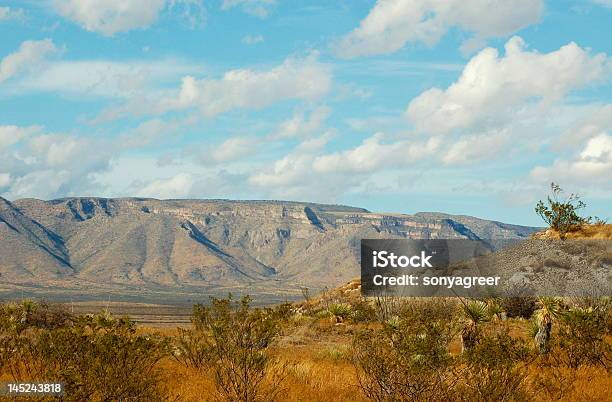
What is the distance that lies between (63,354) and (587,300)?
2025cm

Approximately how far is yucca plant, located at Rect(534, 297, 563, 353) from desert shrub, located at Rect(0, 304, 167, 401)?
11406 mm

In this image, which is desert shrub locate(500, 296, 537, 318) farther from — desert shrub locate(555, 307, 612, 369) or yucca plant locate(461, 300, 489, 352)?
desert shrub locate(555, 307, 612, 369)

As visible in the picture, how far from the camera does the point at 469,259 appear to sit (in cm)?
5144

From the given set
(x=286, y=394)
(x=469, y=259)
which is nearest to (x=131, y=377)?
(x=286, y=394)

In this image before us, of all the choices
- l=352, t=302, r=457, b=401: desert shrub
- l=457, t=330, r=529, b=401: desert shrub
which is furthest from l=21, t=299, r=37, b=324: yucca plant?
l=457, t=330, r=529, b=401: desert shrub

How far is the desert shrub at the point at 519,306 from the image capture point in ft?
125

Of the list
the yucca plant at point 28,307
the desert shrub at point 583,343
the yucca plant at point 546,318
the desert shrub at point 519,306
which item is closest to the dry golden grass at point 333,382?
the desert shrub at point 583,343

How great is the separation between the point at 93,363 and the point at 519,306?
96.6 feet

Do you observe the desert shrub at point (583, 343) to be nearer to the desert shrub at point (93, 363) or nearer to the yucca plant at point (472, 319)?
the yucca plant at point (472, 319)

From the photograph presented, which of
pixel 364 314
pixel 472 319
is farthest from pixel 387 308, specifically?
pixel 472 319

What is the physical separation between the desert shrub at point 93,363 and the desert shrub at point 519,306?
2602 centimetres

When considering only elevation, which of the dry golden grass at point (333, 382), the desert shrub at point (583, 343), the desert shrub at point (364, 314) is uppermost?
the desert shrub at point (583, 343)

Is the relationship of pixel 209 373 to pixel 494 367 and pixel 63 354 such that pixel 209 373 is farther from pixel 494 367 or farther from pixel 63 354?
pixel 494 367

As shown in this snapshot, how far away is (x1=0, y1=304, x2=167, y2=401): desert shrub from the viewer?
12.5m
